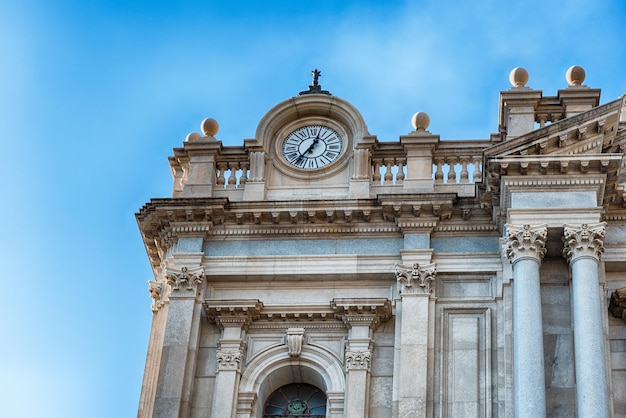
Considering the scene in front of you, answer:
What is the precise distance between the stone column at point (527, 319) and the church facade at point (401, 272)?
0.03 m

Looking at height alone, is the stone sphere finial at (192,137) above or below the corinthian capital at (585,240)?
above

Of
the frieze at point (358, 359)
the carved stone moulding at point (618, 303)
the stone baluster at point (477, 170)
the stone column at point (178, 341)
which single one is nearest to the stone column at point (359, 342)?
the frieze at point (358, 359)

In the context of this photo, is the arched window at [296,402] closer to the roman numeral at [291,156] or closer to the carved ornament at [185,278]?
the carved ornament at [185,278]

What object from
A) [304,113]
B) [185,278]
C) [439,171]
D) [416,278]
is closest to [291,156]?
[304,113]

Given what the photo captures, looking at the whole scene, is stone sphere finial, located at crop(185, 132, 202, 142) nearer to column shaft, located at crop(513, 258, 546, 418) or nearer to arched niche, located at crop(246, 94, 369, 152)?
arched niche, located at crop(246, 94, 369, 152)

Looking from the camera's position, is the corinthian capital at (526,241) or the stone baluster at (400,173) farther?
the stone baluster at (400,173)

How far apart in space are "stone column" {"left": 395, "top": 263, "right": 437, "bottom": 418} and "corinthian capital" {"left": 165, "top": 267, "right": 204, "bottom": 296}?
3.63 metres

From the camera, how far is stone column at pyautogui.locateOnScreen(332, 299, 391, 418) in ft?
84.5

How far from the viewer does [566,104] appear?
2797cm

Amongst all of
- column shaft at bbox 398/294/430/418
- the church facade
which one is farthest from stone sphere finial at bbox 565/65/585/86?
column shaft at bbox 398/294/430/418

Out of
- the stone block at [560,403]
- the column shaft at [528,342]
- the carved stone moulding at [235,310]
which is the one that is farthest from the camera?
the carved stone moulding at [235,310]

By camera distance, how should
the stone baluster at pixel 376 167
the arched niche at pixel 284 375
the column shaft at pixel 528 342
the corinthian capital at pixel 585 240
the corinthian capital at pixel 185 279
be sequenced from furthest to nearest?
the stone baluster at pixel 376 167 → the corinthian capital at pixel 185 279 → the arched niche at pixel 284 375 → the corinthian capital at pixel 585 240 → the column shaft at pixel 528 342

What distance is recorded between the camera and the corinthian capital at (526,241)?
83.9 feet

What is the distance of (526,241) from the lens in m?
25.6
